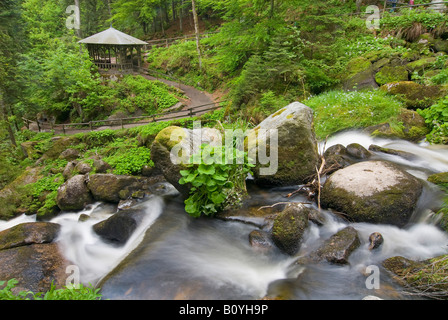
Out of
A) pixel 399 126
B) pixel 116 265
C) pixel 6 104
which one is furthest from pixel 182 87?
pixel 116 265

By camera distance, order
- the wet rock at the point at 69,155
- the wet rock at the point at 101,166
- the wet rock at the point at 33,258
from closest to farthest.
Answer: the wet rock at the point at 33,258 → the wet rock at the point at 101,166 → the wet rock at the point at 69,155

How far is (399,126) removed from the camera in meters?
9.74

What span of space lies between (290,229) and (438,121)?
7.60m

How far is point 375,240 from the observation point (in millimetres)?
5348

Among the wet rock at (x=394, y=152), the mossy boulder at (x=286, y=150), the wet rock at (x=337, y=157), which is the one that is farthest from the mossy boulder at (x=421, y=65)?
the mossy boulder at (x=286, y=150)

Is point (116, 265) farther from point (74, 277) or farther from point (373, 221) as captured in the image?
point (373, 221)

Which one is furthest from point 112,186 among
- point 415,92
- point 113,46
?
point 113,46

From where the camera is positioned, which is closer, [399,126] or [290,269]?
[290,269]

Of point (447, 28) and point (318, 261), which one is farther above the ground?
point (447, 28)

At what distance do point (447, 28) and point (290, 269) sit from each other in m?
15.5

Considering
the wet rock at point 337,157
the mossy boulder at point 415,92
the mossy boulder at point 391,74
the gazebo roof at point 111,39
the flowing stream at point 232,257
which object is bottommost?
the flowing stream at point 232,257

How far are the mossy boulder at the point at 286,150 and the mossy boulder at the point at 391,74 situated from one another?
698 cm

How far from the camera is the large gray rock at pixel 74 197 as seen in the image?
9312mm

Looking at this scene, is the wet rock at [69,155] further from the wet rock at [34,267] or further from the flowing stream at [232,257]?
the wet rock at [34,267]
